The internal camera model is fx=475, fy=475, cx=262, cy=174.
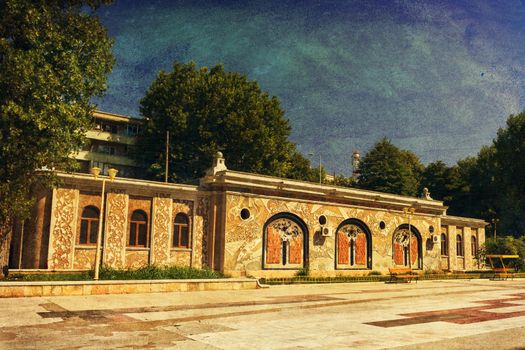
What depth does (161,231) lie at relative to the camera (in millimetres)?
26938

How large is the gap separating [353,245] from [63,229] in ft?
62.6

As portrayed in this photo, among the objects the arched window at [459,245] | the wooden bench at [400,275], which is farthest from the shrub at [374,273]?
the arched window at [459,245]

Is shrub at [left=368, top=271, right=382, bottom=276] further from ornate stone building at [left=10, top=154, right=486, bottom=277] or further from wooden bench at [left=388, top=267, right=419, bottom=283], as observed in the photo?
wooden bench at [left=388, top=267, right=419, bottom=283]

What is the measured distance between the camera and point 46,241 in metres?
23.7

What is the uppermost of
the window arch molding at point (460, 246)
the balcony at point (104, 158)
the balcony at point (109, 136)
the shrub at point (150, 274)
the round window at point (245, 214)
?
the balcony at point (109, 136)

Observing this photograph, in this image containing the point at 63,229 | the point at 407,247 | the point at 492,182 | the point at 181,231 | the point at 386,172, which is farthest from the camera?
the point at 386,172

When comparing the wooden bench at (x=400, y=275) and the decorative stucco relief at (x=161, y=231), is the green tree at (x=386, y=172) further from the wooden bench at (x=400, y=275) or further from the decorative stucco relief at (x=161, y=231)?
the decorative stucco relief at (x=161, y=231)

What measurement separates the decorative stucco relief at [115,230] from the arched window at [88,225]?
24.5 inches

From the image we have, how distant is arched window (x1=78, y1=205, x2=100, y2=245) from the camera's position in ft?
81.4

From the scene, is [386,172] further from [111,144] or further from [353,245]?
[111,144]

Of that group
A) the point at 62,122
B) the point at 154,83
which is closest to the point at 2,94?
the point at 62,122

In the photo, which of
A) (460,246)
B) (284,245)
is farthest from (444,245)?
(284,245)

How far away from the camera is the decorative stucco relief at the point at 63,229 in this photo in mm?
23734

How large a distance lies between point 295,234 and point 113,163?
120ft
